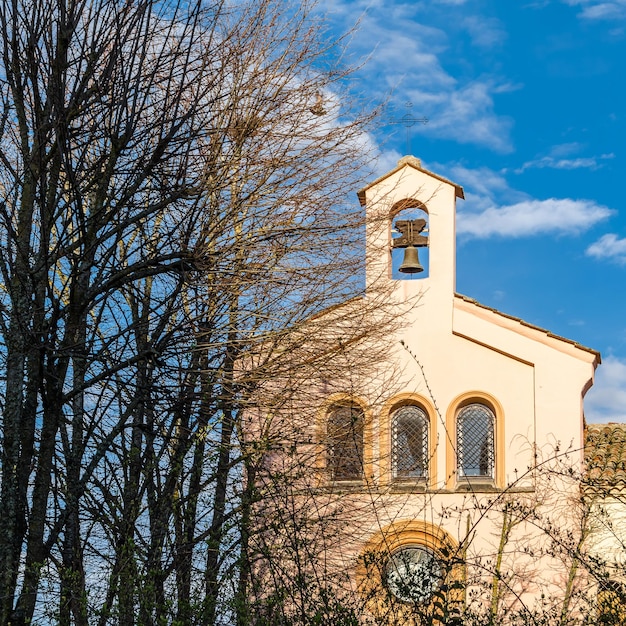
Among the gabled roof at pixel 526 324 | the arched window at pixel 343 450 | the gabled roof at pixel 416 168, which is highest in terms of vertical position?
the gabled roof at pixel 416 168

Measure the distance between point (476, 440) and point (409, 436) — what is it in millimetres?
1120

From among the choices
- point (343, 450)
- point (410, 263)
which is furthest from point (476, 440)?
point (410, 263)

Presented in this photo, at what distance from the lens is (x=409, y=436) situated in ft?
54.9

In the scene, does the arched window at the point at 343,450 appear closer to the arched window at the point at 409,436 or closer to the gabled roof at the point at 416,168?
the arched window at the point at 409,436

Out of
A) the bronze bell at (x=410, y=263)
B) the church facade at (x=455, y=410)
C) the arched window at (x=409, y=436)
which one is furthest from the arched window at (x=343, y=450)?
the bronze bell at (x=410, y=263)

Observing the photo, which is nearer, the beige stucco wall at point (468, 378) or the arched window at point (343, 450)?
the arched window at point (343, 450)

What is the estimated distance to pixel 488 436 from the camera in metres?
16.4

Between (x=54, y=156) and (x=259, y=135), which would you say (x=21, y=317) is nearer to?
(x=54, y=156)

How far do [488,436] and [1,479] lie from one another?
415 inches


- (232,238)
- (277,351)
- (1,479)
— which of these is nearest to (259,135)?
(232,238)

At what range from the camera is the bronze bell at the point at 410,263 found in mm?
16734

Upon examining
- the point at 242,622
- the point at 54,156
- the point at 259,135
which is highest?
the point at 259,135

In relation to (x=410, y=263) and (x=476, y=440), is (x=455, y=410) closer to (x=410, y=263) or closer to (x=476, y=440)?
(x=476, y=440)

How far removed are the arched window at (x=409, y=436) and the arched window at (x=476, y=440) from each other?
1.93 ft
